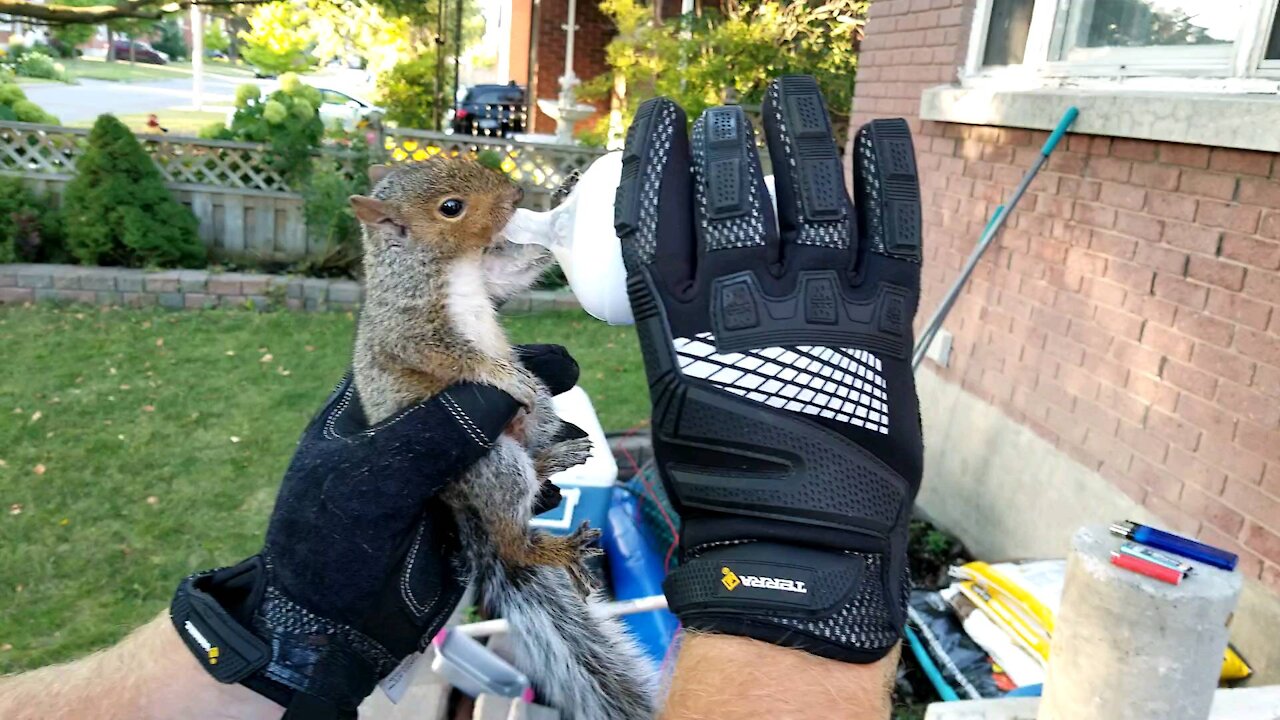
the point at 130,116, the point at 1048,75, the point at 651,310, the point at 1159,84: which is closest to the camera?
the point at 651,310

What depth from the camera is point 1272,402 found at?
10.0 ft

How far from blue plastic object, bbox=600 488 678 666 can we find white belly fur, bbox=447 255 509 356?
1.91 metres

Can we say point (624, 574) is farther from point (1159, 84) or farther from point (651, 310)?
point (1159, 84)

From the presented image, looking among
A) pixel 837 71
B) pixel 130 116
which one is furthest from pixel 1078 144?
pixel 130 116

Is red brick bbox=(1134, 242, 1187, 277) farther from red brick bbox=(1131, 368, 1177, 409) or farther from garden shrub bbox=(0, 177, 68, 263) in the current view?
garden shrub bbox=(0, 177, 68, 263)

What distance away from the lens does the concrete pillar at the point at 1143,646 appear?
5.18 ft

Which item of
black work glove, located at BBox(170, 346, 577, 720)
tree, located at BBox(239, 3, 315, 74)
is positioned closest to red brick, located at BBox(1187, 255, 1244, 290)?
black work glove, located at BBox(170, 346, 577, 720)

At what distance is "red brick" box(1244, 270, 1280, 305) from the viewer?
10.0 ft

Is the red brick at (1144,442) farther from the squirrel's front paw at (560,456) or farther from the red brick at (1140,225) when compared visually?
the squirrel's front paw at (560,456)

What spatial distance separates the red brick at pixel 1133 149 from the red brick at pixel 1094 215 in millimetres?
241

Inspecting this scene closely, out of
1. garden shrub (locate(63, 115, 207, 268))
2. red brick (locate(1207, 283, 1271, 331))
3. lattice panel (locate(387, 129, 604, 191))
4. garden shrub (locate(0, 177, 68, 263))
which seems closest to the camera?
red brick (locate(1207, 283, 1271, 331))

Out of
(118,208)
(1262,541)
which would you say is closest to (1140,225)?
(1262,541)

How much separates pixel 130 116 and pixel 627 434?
78.7ft

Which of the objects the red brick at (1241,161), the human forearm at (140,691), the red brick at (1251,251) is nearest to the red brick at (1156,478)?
the red brick at (1251,251)
